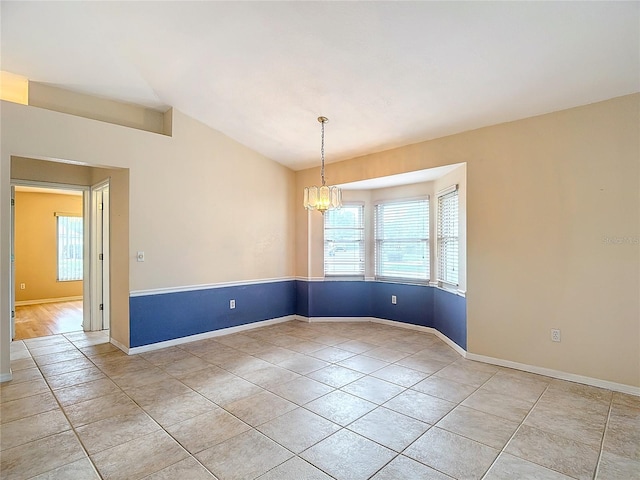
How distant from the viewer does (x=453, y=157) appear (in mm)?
4176

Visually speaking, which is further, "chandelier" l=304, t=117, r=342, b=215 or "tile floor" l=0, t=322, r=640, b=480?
"chandelier" l=304, t=117, r=342, b=215

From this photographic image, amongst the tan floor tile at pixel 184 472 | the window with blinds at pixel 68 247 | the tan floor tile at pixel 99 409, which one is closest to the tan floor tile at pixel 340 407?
the tan floor tile at pixel 184 472

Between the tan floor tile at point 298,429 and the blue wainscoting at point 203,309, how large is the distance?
2463 millimetres

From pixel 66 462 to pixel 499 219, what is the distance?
Result: 166 inches

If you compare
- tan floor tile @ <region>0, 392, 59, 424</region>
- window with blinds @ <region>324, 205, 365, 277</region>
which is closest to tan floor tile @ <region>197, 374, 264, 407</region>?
tan floor tile @ <region>0, 392, 59, 424</region>

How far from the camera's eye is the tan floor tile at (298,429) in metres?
2.35

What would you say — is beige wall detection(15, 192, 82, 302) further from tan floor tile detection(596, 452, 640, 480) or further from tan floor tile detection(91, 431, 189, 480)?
→ tan floor tile detection(596, 452, 640, 480)

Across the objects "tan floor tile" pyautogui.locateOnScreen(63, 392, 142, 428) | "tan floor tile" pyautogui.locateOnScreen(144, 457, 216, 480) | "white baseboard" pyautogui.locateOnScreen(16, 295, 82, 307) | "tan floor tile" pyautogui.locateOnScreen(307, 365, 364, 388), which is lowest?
"tan floor tile" pyautogui.locateOnScreen(307, 365, 364, 388)

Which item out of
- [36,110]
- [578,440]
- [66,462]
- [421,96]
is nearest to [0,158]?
[36,110]

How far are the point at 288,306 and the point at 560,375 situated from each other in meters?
3.91

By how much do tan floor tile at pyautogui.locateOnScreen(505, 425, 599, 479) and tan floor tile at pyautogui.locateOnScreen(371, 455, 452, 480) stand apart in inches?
23.3

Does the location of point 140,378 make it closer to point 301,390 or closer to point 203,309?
point 203,309

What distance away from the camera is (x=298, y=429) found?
252 centimetres

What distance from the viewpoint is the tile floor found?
211 cm
